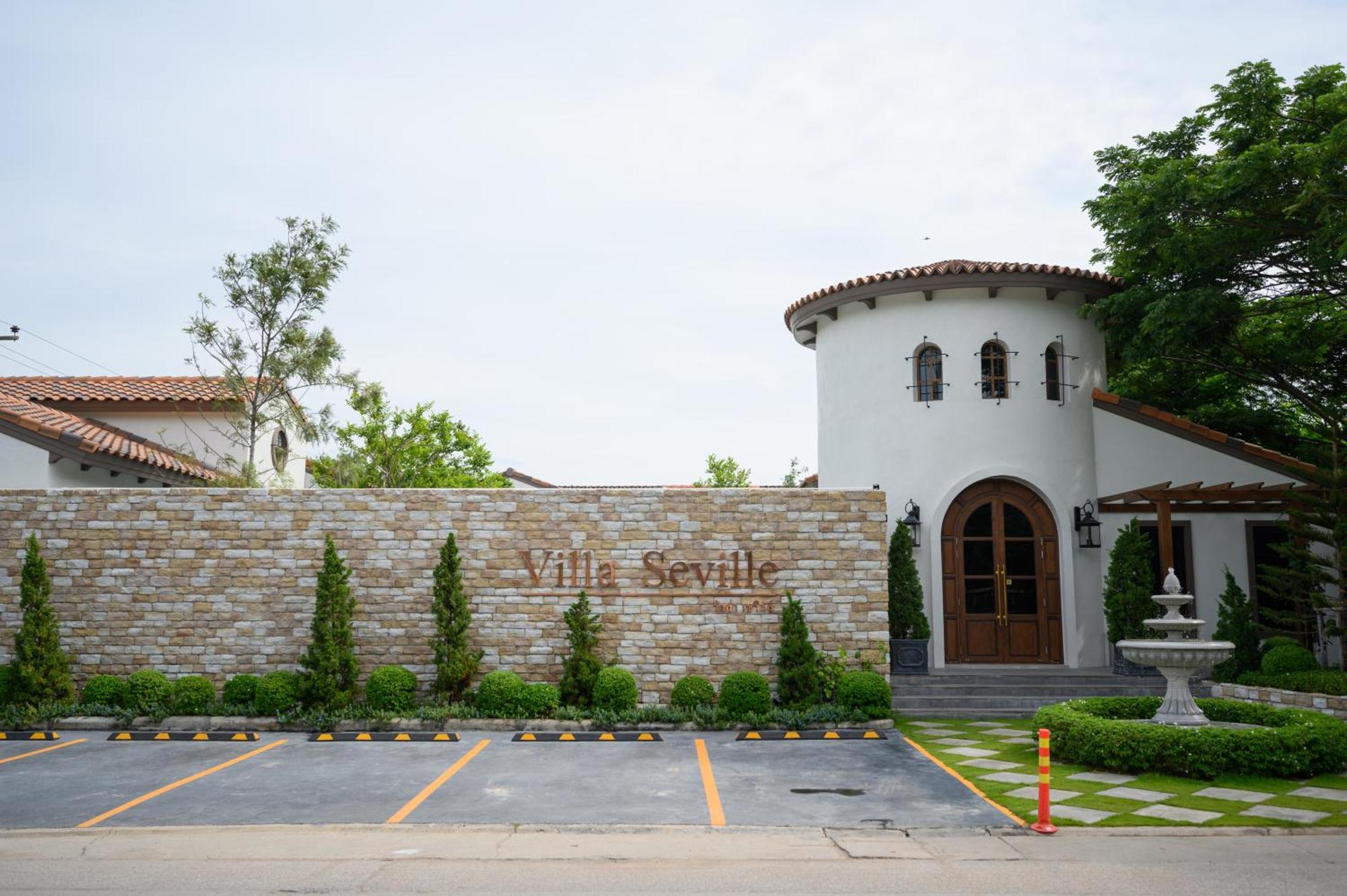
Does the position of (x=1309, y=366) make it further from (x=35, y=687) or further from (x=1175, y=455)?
(x=35, y=687)

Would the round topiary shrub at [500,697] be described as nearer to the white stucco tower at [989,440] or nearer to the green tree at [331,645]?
the green tree at [331,645]

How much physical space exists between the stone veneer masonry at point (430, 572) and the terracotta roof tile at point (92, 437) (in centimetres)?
279

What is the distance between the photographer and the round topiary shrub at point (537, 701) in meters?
14.6

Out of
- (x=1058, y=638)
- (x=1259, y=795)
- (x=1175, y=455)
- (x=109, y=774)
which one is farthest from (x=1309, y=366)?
(x=109, y=774)

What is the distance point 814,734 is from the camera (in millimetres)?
14039

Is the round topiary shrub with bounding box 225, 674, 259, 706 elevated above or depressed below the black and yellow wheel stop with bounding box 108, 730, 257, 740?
above

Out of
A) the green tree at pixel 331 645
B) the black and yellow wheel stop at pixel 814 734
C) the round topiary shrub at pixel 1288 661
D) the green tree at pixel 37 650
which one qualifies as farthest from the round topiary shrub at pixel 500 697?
the round topiary shrub at pixel 1288 661

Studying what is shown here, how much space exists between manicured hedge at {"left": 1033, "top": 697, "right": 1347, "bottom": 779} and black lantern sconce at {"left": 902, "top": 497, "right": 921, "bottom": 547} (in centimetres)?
637

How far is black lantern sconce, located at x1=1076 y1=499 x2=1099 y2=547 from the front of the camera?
18.1 meters

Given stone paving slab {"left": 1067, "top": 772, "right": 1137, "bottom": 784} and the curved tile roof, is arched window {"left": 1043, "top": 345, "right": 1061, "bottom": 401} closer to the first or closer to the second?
the curved tile roof

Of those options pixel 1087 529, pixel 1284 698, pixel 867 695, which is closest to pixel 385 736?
pixel 867 695

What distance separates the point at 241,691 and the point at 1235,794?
12.6m

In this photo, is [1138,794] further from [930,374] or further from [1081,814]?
[930,374]

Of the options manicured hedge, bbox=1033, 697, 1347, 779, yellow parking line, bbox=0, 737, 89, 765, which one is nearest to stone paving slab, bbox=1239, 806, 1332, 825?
manicured hedge, bbox=1033, 697, 1347, 779
